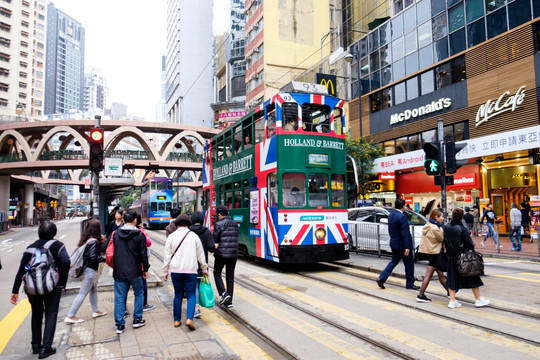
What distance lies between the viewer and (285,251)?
34.6 ft

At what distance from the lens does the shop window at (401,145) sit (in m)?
25.8

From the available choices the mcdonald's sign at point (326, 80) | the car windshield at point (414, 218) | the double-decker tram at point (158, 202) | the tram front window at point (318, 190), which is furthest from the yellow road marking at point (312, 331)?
the double-decker tram at point (158, 202)

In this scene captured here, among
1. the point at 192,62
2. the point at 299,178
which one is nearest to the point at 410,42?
the point at 299,178

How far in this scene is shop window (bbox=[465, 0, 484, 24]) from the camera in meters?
20.6

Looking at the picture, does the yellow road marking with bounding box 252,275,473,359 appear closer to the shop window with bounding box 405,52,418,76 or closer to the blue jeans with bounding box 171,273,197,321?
the blue jeans with bounding box 171,273,197,321

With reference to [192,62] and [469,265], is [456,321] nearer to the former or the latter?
[469,265]

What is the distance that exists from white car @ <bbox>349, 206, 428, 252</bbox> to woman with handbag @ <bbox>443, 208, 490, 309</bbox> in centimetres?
607

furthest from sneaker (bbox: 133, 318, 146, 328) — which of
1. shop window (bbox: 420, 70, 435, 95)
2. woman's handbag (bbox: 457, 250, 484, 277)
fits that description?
shop window (bbox: 420, 70, 435, 95)

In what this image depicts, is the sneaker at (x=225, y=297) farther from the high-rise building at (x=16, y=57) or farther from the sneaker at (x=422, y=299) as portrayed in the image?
the high-rise building at (x=16, y=57)

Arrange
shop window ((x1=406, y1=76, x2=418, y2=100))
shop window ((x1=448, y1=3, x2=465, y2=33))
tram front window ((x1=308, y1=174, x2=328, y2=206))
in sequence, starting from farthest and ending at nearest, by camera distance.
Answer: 1. shop window ((x1=406, y1=76, x2=418, y2=100))
2. shop window ((x1=448, y1=3, x2=465, y2=33))
3. tram front window ((x1=308, y1=174, x2=328, y2=206))

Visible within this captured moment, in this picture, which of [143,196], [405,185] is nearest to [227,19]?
[143,196]

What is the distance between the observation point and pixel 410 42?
25375 mm

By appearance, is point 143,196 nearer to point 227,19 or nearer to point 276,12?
point 276,12

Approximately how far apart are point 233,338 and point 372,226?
9.52 meters
